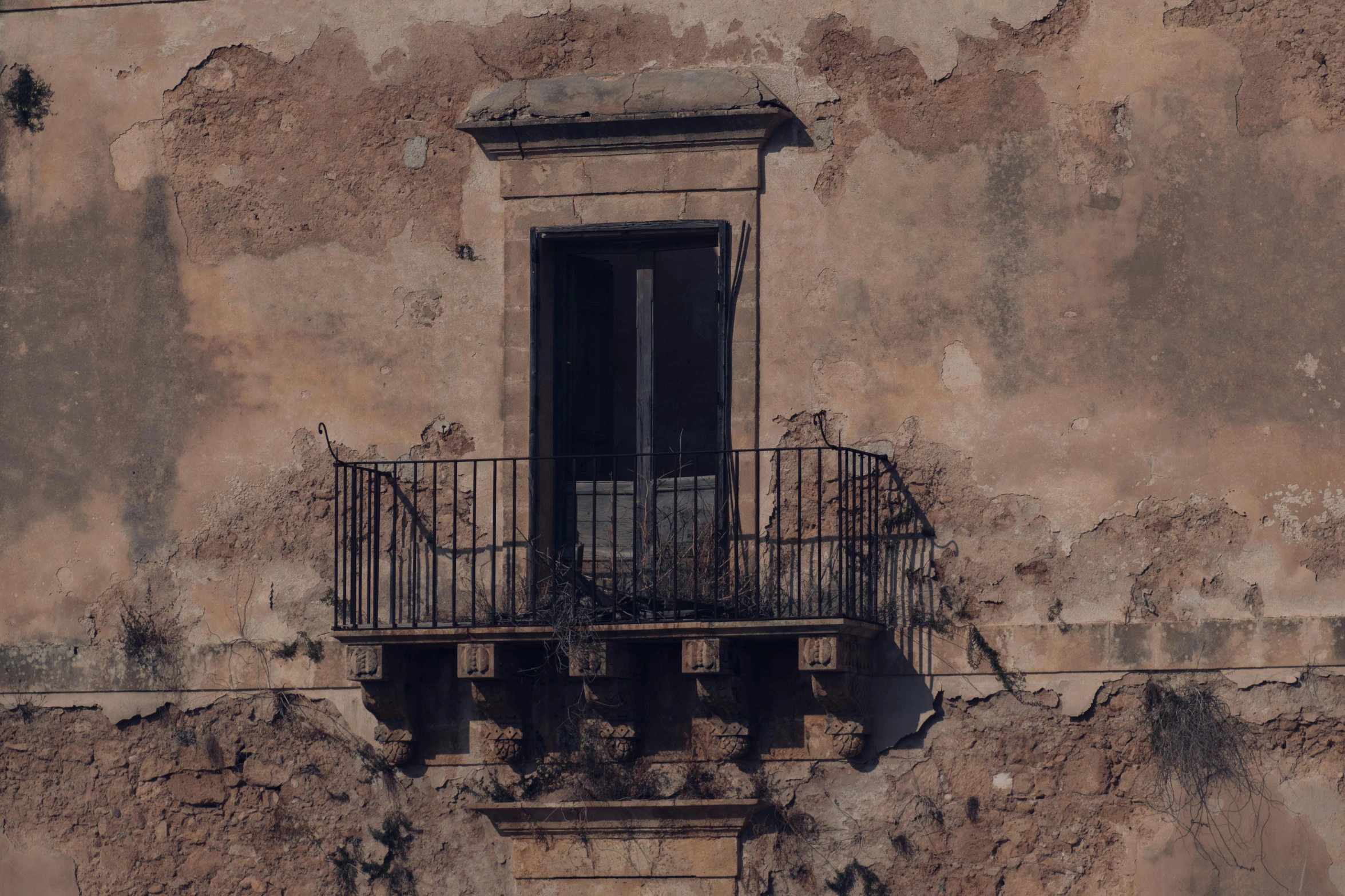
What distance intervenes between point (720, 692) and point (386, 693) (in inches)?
55.4

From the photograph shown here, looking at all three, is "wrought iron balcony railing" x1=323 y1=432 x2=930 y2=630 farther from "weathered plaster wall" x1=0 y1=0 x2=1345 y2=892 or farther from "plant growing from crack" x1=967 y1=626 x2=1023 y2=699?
"plant growing from crack" x1=967 y1=626 x2=1023 y2=699

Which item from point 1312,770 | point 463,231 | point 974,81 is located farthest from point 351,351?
point 1312,770

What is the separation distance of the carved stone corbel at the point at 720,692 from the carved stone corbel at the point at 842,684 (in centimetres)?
30

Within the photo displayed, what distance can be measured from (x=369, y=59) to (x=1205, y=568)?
13.6ft

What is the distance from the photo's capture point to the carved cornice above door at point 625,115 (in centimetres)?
841

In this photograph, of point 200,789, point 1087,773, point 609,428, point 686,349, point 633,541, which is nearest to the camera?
point 1087,773

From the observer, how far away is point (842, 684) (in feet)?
26.0

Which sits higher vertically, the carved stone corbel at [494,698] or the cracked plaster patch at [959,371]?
the cracked plaster patch at [959,371]

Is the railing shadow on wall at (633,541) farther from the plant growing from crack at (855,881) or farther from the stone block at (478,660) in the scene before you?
the plant growing from crack at (855,881)

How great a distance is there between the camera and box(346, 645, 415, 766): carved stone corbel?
830 cm

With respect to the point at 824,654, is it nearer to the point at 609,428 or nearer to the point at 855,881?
the point at 855,881

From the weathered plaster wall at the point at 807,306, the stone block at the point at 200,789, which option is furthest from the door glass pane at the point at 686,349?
the stone block at the point at 200,789

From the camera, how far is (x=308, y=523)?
28.7 feet

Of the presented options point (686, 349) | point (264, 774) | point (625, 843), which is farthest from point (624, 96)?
point (264, 774)
